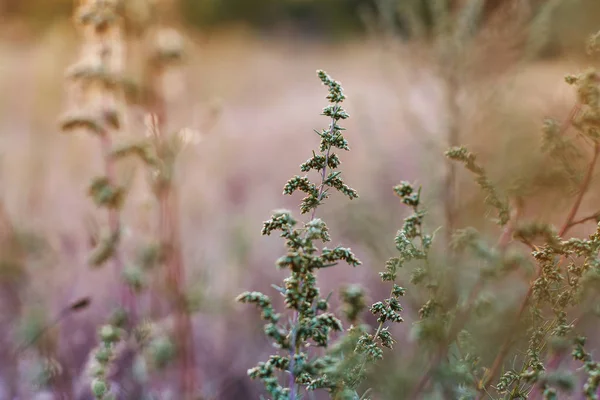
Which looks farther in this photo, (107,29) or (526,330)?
(107,29)

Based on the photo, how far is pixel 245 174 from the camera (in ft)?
17.8

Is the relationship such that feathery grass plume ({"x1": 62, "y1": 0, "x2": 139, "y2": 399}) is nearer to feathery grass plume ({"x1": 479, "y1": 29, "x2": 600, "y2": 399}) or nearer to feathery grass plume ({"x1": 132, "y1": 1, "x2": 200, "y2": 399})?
feathery grass plume ({"x1": 132, "y1": 1, "x2": 200, "y2": 399})

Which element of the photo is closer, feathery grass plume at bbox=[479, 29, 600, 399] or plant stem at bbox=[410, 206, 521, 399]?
feathery grass plume at bbox=[479, 29, 600, 399]

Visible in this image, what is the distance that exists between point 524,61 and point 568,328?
1600 mm

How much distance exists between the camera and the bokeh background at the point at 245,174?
1.99 m

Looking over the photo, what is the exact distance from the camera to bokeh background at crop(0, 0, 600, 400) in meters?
1.99

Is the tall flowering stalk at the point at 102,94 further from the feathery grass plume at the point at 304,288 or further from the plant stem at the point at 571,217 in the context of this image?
the plant stem at the point at 571,217

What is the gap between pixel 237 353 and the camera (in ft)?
9.33

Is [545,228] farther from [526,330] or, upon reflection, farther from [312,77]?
[312,77]

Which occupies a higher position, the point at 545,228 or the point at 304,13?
the point at 304,13

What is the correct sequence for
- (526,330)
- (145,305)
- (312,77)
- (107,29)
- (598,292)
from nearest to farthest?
(598,292), (526,330), (107,29), (145,305), (312,77)

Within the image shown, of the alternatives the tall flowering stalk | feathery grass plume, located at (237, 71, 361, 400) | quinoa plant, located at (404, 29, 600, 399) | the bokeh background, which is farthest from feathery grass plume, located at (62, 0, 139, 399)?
quinoa plant, located at (404, 29, 600, 399)

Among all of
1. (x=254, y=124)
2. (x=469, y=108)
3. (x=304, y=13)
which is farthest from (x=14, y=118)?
(x=304, y=13)

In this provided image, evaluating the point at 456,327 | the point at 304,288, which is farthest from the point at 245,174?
the point at 304,288
